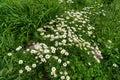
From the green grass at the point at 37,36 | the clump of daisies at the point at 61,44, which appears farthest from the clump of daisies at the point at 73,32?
the green grass at the point at 37,36

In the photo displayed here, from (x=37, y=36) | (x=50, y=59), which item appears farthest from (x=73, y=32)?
(x=50, y=59)

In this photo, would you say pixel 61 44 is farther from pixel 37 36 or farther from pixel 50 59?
pixel 37 36

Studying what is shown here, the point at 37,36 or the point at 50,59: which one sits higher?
the point at 37,36

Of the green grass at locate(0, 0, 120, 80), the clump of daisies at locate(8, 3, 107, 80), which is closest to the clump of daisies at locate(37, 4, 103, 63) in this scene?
the clump of daisies at locate(8, 3, 107, 80)

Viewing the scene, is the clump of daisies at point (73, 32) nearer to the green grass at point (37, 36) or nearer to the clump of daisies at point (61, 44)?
the clump of daisies at point (61, 44)

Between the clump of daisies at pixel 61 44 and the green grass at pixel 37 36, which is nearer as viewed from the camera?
the clump of daisies at pixel 61 44

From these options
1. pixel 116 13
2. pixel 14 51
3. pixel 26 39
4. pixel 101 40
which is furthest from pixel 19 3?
pixel 116 13

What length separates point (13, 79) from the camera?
366cm

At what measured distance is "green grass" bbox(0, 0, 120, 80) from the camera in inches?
149

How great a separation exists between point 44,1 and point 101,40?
1494 mm

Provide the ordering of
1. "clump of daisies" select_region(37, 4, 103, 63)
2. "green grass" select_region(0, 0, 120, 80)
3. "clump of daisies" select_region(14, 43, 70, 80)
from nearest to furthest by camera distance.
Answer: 1. "clump of daisies" select_region(14, 43, 70, 80)
2. "green grass" select_region(0, 0, 120, 80)
3. "clump of daisies" select_region(37, 4, 103, 63)

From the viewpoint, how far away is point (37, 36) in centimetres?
425

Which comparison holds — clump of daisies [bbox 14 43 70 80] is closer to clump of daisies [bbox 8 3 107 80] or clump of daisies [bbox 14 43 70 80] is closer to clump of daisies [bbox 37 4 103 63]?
clump of daisies [bbox 8 3 107 80]

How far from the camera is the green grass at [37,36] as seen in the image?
3791mm
